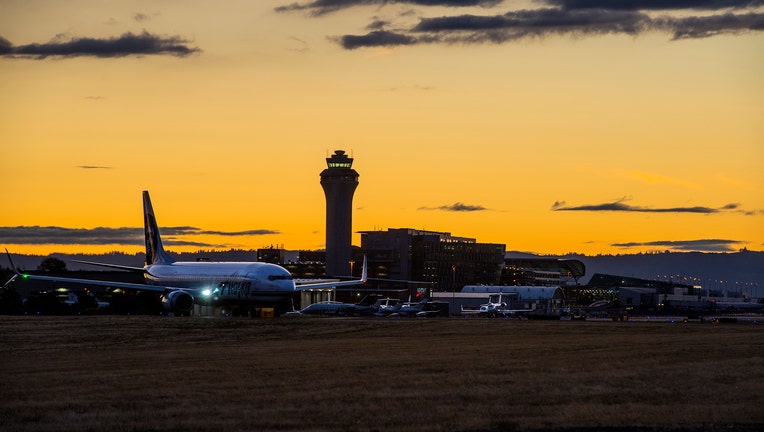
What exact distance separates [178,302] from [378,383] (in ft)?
203

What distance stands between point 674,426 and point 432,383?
33.3 ft

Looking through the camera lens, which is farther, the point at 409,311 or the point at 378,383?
the point at 409,311

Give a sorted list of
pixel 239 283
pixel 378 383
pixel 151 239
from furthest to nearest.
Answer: pixel 151 239, pixel 239 283, pixel 378 383

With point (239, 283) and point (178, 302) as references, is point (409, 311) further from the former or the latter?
point (178, 302)

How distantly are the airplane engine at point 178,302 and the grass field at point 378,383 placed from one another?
32014mm

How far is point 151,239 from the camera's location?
109312mm

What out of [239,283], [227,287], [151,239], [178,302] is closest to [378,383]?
[239,283]

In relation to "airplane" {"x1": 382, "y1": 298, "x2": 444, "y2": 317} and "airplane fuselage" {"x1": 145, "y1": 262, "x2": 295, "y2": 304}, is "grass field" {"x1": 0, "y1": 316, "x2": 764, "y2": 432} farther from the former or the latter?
"airplane" {"x1": 382, "y1": 298, "x2": 444, "y2": 317}

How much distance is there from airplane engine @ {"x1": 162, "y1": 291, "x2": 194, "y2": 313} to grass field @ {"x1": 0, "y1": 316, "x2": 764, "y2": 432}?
32014 millimetres

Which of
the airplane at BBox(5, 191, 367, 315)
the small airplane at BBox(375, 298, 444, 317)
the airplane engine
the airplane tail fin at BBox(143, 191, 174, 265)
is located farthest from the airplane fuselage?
the small airplane at BBox(375, 298, 444, 317)

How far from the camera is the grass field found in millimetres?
24125

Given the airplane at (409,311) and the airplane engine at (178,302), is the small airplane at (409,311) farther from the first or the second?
the airplane engine at (178,302)

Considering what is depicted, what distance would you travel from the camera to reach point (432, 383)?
32.0 meters

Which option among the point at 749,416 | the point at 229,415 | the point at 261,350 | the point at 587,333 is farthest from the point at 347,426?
the point at 587,333
